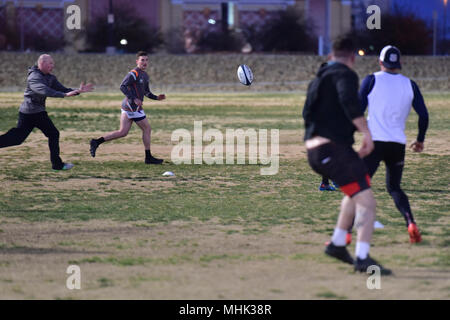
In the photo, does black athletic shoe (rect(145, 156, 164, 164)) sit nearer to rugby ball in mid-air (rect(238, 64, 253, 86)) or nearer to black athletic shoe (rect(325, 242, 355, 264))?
rugby ball in mid-air (rect(238, 64, 253, 86))

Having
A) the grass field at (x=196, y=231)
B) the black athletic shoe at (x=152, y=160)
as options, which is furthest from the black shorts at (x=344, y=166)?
the black athletic shoe at (x=152, y=160)

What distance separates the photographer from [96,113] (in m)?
28.9

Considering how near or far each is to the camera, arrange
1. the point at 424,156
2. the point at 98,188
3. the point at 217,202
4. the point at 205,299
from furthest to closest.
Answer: the point at 424,156
the point at 98,188
the point at 217,202
the point at 205,299

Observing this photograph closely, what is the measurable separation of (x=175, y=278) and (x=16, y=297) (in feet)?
4.44

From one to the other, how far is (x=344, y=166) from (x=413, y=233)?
1.84m

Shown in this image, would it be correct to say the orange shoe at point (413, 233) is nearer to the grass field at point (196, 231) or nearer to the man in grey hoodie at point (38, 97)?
the grass field at point (196, 231)

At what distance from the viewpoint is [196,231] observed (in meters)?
8.69

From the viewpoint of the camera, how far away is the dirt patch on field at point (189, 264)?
6207 mm

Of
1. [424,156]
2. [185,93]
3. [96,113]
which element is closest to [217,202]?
[424,156]

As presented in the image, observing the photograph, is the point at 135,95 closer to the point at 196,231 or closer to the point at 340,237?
the point at 196,231

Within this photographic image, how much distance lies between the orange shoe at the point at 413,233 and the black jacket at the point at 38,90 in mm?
6872

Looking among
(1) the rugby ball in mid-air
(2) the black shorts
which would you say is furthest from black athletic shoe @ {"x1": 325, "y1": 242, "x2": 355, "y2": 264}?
(1) the rugby ball in mid-air
